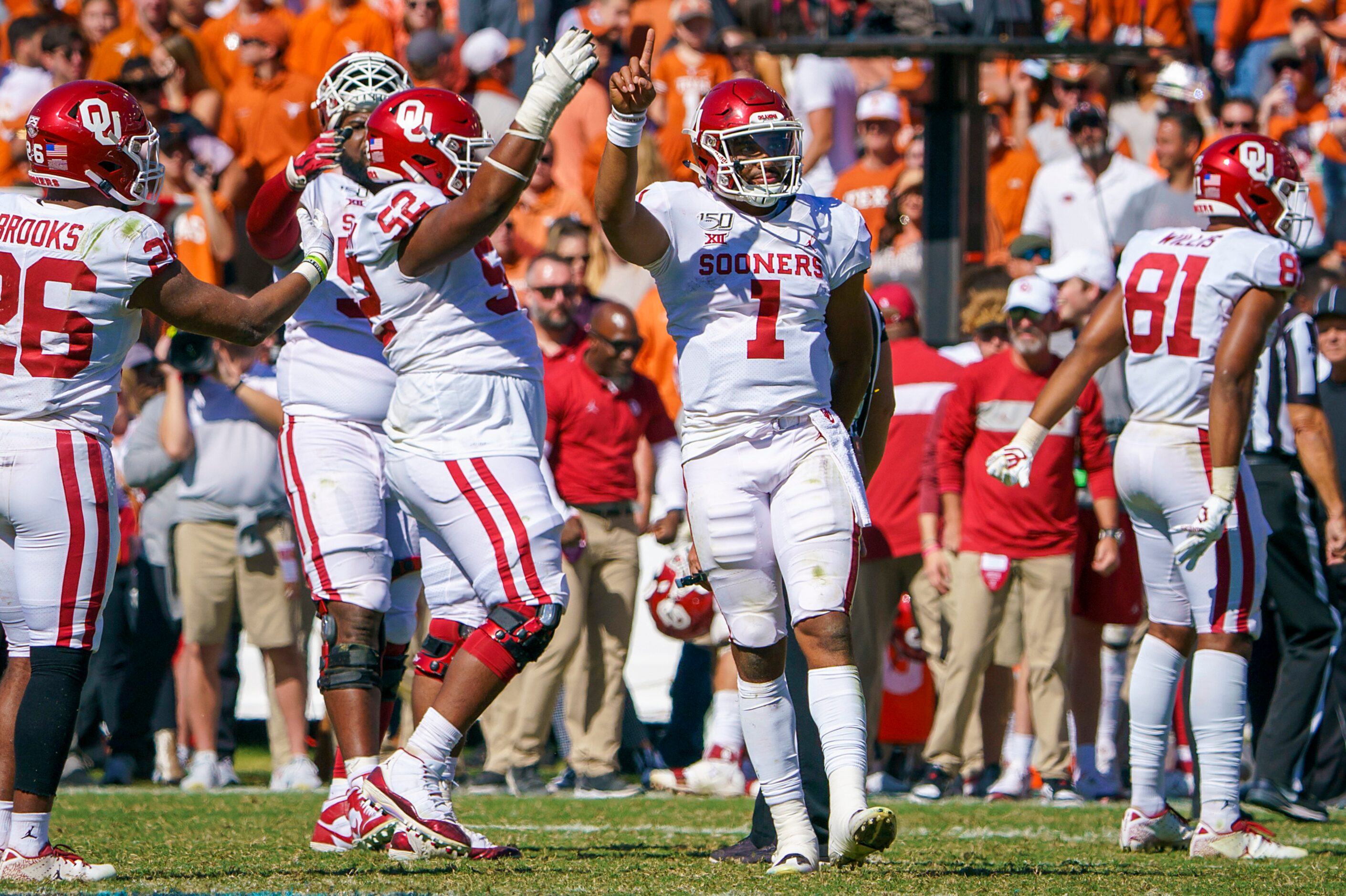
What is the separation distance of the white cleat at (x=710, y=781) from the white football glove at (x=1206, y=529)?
352cm

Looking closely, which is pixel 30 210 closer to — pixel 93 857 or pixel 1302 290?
pixel 93 857

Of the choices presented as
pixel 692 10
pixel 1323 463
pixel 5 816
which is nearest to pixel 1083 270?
pixel 1323 463

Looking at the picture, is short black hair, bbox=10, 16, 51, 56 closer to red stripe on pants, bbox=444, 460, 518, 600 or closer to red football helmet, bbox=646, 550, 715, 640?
red football helmet, bbox=646, 550, 715, 640

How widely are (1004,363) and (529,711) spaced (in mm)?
2896

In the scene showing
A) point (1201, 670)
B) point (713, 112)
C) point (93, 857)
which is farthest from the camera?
point (1201, 670)

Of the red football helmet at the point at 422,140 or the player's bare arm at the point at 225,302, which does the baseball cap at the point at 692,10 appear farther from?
the player's bare arm at the point at 225,302

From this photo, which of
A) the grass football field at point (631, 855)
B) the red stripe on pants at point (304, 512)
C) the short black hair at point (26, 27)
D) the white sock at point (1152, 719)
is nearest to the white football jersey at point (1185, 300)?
the white sock at point (1152, 719)

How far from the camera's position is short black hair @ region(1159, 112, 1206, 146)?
35.8ft

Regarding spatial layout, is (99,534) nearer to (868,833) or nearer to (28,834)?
(28,834)

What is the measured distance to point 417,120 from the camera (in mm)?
5594

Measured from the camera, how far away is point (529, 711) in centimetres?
872

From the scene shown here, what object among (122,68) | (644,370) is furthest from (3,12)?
(644,370)

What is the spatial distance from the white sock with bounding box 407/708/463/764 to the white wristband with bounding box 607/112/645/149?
1.80m

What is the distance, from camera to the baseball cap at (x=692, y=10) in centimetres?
1281
